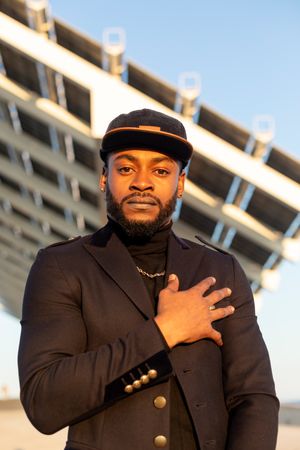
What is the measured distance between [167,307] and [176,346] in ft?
0.49

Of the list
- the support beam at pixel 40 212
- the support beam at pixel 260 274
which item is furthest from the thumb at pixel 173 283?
the support beam at pixel 40 212

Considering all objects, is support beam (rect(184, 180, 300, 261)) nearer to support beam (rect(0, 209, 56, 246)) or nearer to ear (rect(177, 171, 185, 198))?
support beam (rect(0, 209, 56, 246))

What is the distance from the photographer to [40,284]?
2305 millimetres

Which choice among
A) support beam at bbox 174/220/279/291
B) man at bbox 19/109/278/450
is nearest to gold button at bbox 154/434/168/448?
man at bbox 19/109/278/450

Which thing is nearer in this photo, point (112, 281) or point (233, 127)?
point (112, 281)

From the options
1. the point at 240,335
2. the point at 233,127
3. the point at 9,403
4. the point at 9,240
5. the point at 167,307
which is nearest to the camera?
the point at 167,307

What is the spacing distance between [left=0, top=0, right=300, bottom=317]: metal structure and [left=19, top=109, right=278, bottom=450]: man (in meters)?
11.6

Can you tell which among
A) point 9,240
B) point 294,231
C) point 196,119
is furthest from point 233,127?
point 9,240

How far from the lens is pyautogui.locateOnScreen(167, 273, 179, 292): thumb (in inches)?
86.5

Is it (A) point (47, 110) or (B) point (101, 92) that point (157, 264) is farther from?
(A) point (47, 110)

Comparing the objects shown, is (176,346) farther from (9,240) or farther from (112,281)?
(9,240)

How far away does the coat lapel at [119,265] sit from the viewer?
225 centimetres

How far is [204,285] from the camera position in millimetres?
2207

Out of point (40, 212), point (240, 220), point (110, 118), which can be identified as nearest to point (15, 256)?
point (40, 212)
